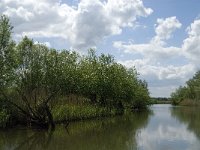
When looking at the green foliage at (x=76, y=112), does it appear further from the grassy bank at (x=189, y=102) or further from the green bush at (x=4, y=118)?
the grassy bank at (x=189, y=102)

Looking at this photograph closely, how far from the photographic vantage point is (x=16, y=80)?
35438 mm

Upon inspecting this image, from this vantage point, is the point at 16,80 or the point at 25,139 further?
the point at 16,80

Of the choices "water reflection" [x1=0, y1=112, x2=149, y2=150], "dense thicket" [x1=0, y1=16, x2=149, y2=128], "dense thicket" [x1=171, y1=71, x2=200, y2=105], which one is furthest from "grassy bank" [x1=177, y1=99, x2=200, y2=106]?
"water reflection" [x1=0, y1=112, x2=149, y2=150]

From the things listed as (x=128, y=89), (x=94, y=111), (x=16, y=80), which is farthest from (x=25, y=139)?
(x=128, y=89)

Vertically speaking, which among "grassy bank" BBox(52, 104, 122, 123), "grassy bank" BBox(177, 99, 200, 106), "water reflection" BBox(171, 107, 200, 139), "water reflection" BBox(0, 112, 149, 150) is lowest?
"water reflection" BBox(0, 112, 149, 150)

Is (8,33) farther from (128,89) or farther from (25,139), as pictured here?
(128,89)

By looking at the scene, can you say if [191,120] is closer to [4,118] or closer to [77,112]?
[77,112]

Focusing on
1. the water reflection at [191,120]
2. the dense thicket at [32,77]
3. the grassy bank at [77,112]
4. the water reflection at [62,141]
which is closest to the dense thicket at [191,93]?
the water reflection at [191,120]

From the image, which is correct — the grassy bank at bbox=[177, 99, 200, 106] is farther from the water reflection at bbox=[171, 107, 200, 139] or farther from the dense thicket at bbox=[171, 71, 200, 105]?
the water reflection at bbox=[171, 107, 200, 139]

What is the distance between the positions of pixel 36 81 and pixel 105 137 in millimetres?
10460

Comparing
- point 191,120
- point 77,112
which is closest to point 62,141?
point 77,112

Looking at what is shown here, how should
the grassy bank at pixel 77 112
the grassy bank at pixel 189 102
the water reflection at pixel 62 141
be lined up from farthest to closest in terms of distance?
the grassy bank at pixel 189 102
the grassy bank at pixel 77 112
the water reflection at pixel 62 141

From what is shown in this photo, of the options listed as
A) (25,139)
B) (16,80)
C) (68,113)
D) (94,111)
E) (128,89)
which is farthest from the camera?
(128,89)

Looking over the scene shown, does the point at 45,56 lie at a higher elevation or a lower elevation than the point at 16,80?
higher
